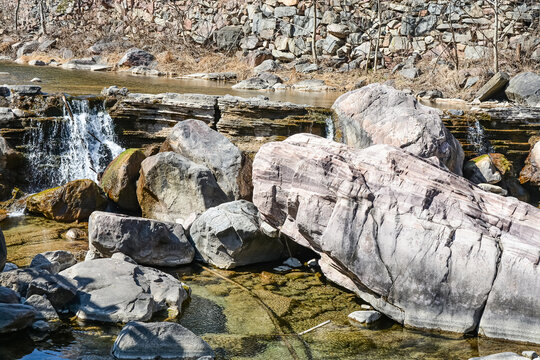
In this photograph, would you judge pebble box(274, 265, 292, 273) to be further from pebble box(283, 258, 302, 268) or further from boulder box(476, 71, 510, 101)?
boulder box(476, 71, 510, 101)

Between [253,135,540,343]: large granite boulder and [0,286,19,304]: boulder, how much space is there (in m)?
2.97

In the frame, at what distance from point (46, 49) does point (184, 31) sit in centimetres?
588

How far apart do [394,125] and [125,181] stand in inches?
162

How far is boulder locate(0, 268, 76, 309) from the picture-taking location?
5.60 m

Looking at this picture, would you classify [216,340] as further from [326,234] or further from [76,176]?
[76,176]

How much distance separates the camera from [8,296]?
5.41 metres

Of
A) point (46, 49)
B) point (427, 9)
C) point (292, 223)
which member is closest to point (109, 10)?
point (46, 49)

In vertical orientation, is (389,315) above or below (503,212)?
below

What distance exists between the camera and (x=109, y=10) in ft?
89.6

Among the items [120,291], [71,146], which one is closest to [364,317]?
[120,291]

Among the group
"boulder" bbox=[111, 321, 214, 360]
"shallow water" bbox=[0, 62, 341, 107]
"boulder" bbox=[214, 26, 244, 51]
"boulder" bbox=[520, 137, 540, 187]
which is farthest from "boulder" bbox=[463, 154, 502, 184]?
"boulder" bbox=[214, 26, 244, 51]

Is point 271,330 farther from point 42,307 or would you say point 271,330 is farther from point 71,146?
point 71,146

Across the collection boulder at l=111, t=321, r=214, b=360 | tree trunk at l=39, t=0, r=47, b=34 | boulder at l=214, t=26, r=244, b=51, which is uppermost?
tree trunk at l=39, t=0, r=47, b=34

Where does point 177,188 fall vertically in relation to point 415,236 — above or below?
below
